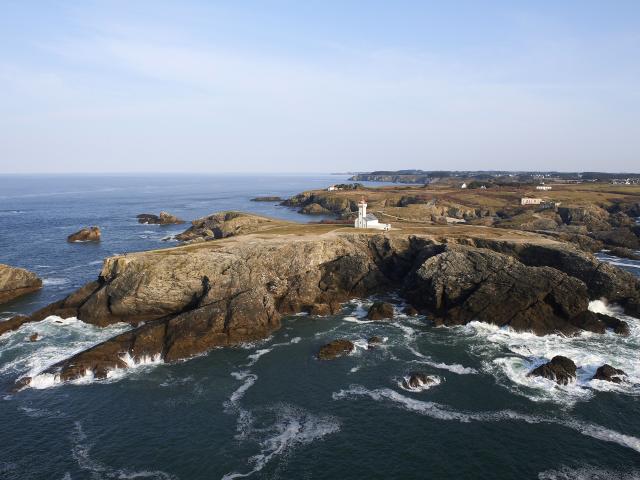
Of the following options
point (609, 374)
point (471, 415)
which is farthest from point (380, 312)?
point (609, 374)

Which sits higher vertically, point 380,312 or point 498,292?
point 498,292

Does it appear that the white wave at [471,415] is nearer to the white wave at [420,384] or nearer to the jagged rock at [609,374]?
the white wave at [420,384]

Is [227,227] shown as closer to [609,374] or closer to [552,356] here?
[552,356]

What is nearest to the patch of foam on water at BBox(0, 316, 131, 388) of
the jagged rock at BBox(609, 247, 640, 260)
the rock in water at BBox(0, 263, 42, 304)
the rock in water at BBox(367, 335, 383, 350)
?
the rock in water at BBox(0, 263, 42, 304)

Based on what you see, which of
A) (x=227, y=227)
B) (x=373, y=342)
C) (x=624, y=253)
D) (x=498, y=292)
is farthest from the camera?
(x=227, y=227)

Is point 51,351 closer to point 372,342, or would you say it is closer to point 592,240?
point 372,342

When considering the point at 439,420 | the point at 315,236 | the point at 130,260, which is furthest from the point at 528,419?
the point at 130,260
